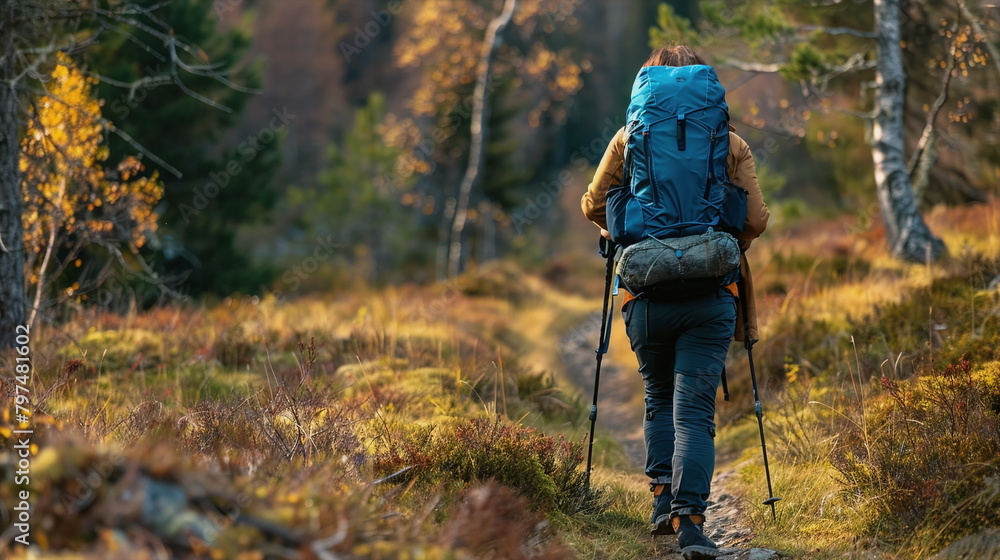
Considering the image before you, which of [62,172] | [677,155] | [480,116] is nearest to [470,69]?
[480,116]

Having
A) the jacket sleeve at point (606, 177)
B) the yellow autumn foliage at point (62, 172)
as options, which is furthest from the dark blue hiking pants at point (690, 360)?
the yellow autumn foliage at point (62, 172)

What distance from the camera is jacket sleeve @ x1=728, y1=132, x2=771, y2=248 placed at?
3650 millimetres

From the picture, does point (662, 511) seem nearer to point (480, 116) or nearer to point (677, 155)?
point (677, 155)

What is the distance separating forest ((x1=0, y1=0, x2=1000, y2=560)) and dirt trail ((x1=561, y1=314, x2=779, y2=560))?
38mm

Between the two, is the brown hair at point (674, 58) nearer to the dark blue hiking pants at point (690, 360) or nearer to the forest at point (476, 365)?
the forest at point (476, 365)

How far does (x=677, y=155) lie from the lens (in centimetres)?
351

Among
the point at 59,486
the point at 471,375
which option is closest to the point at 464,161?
the point at 471,375

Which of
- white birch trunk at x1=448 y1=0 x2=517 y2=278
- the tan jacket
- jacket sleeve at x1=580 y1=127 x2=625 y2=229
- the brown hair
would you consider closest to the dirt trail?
the tan jacket

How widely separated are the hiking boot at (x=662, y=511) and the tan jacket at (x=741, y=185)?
0.83m

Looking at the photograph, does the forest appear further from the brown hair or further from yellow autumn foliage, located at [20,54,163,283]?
the brown hair

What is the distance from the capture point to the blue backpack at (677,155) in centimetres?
352

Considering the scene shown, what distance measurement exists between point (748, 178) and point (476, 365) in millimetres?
3165

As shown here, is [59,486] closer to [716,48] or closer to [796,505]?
[796,505]

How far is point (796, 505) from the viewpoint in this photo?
4172 millimetres
